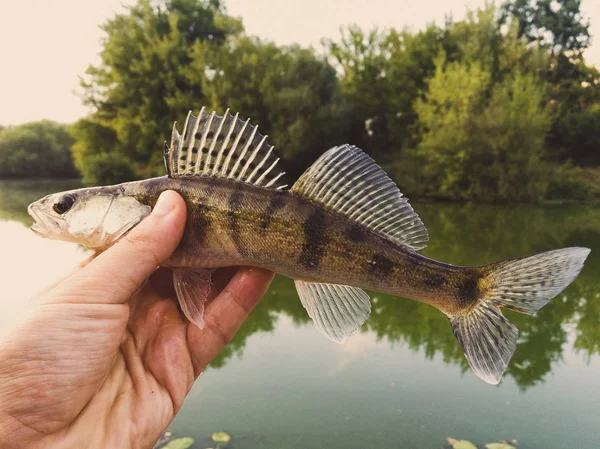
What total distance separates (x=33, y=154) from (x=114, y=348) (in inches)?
1564

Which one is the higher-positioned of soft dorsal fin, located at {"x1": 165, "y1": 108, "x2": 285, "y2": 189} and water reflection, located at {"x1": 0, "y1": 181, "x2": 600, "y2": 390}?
soft dorsal fin, located at {"x1": 165, "y1": 108, "x2": 285, "y2": 189}

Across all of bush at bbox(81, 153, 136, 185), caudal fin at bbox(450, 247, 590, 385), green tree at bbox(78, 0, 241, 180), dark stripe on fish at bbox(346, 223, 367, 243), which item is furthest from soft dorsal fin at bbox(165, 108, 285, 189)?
green tree at bbox(78, 0, 241, 180)

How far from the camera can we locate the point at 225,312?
9.31 ft

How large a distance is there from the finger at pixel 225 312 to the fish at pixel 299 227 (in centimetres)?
31

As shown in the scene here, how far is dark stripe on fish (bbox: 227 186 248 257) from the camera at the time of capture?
243 centimetres

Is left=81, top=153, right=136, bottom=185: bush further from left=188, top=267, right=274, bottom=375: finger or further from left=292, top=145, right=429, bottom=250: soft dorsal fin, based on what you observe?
left=292, top=145, right=429, bottom=250: soft dorsal fin

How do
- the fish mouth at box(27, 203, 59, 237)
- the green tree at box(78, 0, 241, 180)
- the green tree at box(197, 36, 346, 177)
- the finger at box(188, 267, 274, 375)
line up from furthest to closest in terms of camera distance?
Result: the green tree at box(78, 0, 241, 180) → the green tree at box(197, 36, 346, 177) → the finger at box(188, 267, 274, 375) → the fish mouth at box(27, 203, 59, 237)

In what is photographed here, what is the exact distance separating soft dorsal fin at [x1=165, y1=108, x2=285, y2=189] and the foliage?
39.3m

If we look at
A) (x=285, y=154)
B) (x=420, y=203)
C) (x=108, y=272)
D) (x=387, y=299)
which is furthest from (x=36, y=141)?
(x=108, y=272)

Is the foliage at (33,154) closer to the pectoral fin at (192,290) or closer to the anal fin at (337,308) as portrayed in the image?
the pectoral fin at (192,290)

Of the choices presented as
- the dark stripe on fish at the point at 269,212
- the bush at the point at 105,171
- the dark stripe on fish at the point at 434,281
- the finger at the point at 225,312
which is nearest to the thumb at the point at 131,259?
the dark stripe on fish at the point at 269,212

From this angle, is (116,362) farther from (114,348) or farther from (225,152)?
(225,152)

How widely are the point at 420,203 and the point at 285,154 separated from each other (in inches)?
304

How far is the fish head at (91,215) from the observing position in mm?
2461
